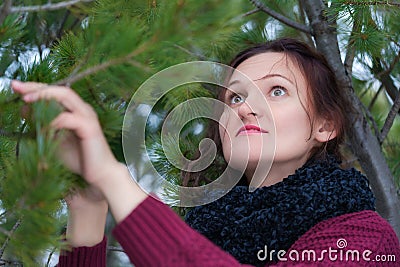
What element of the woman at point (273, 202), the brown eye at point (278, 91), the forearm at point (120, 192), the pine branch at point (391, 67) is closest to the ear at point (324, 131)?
the woman at point (273, 202)

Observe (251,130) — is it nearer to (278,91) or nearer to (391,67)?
(278,91)

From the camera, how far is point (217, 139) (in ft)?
4.30

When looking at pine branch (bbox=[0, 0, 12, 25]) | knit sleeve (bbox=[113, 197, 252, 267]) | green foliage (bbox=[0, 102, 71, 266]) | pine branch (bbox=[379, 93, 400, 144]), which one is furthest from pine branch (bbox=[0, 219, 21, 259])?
pine branch (bbox=[379, 93, 400, 144])

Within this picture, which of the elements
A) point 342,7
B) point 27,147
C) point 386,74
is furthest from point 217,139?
point 27,147

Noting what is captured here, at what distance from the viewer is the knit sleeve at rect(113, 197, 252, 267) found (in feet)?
2.36

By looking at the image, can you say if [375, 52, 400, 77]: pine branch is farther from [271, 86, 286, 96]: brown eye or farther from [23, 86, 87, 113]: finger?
[23, 86, 87, 113]: finger

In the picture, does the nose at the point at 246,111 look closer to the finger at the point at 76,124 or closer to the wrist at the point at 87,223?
the wrist at the point at 87,223

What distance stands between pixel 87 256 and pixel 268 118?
37cm

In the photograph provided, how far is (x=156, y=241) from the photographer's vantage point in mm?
725

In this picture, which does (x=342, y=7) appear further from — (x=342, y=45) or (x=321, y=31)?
(x=342, y=45)

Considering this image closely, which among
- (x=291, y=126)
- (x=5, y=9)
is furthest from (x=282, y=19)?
(x=5, y=9)

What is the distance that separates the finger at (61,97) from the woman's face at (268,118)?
1.43 ft

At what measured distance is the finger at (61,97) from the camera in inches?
25.4

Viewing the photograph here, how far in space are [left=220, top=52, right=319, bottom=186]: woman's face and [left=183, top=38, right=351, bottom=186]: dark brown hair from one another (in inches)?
0.7
